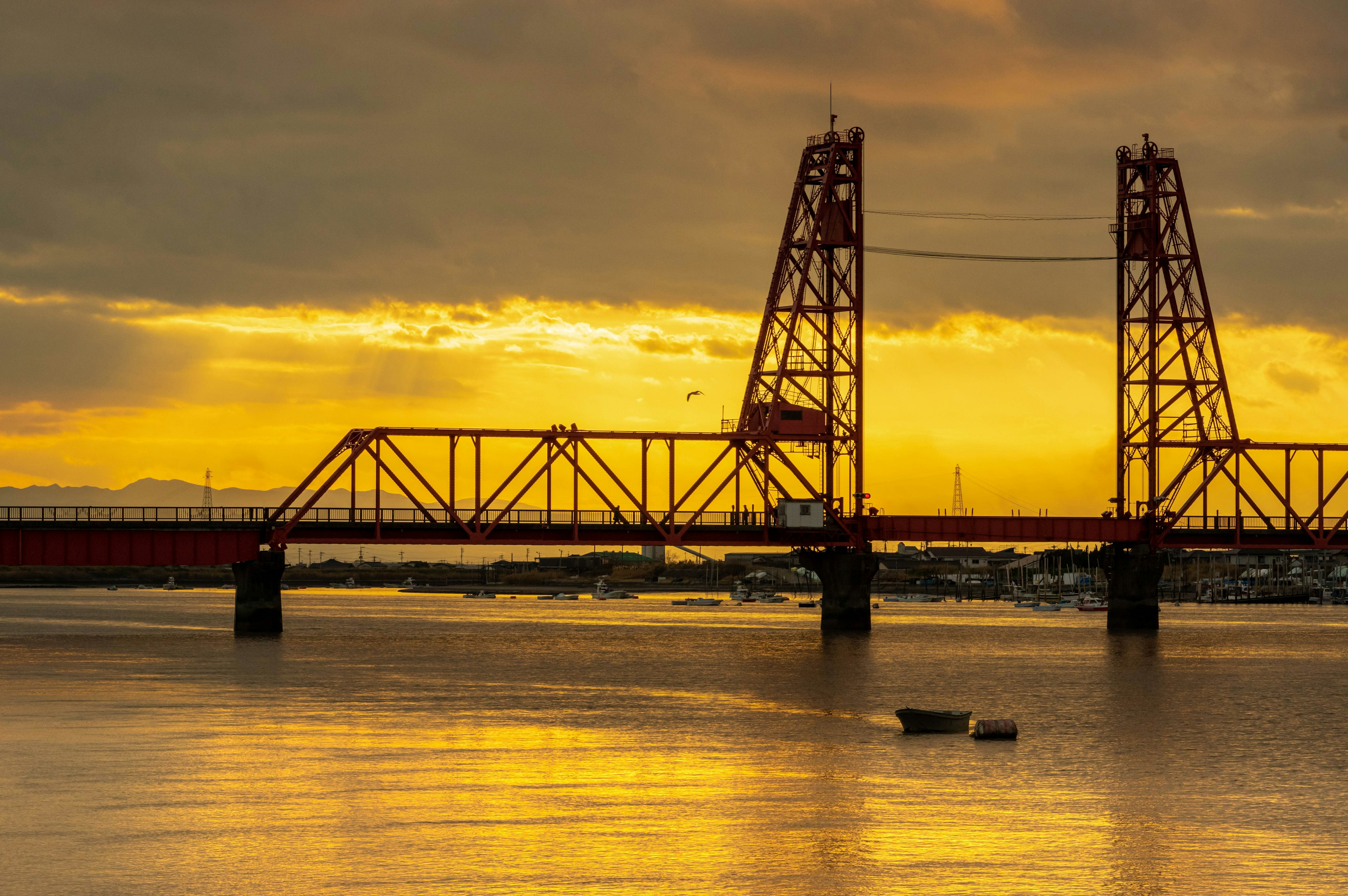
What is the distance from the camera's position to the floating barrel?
48.4 metres

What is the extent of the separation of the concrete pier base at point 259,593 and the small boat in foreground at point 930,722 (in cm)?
6930

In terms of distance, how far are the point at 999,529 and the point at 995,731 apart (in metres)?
77.4

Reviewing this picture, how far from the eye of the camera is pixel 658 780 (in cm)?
3812

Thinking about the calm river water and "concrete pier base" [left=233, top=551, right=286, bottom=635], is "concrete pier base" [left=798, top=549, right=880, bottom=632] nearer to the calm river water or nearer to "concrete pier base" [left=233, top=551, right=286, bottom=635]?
the calm river water

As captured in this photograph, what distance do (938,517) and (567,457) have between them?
96.6 ft

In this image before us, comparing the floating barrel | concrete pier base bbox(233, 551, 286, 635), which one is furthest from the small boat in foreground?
concrete pier base bbox(233, 551, 286, 635)

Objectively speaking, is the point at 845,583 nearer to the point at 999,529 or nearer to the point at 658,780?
the point at 999,529

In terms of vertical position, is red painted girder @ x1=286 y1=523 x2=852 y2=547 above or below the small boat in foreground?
above

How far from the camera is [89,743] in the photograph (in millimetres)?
43719

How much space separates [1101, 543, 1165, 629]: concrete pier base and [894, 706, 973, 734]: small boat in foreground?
3349 inches

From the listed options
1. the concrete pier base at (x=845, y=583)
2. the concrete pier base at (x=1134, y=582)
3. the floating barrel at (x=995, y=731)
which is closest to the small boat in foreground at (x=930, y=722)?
the floating barrel at (x=995, y=731)

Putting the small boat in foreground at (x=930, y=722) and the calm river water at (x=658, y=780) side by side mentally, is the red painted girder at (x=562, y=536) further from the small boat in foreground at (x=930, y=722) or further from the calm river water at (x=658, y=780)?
the small boat in foreground at (x=930, y=722)

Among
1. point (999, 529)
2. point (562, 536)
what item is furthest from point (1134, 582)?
point (562, 536)

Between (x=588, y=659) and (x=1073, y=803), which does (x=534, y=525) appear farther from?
(x=1073, y=803)
